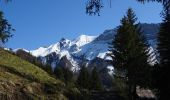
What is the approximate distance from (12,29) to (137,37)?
61.5 ft

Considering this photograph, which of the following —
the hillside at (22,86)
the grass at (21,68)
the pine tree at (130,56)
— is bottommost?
the hillside at (22,86)

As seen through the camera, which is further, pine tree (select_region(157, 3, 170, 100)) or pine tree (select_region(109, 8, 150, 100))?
pine tree (select_region(109, 8, 150, 100))

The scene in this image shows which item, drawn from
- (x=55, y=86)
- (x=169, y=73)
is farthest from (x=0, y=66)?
(x=169, y=73)

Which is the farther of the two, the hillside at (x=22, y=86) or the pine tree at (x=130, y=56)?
the pine tree at (x=130, y=56)

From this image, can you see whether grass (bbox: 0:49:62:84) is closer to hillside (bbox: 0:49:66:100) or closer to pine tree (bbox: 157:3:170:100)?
hillside (bbox: 0:49:66:100)

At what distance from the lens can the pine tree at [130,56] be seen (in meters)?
52.4

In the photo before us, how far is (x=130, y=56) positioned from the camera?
173ft

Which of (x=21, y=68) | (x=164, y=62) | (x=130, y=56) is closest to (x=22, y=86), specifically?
(x=21, y=68)

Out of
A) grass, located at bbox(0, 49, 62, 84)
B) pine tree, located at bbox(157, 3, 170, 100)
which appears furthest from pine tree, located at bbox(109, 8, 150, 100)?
grass, located at bbox(0, 49, 62, 84)

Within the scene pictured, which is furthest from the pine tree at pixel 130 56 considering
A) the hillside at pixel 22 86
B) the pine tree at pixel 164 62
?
the hillside at pixel 22 86

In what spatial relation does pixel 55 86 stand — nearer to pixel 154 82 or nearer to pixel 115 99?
pixel 115 99

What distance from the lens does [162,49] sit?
167ft

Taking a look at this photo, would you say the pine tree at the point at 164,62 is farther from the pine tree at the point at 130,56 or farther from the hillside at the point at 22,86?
the hillside at the point at 22,86

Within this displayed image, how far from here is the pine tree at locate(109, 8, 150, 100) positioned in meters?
52.4
